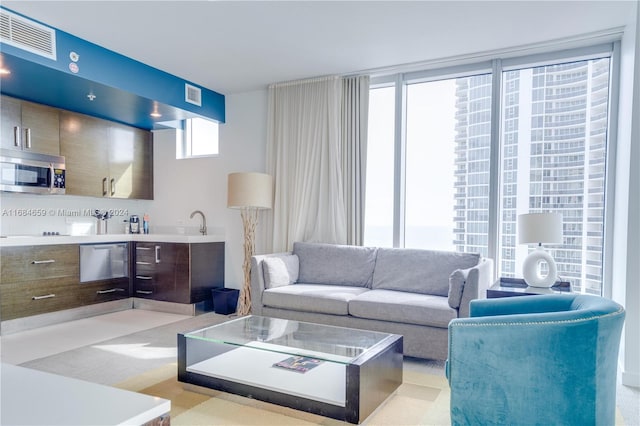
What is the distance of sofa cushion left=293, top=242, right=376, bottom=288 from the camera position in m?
4.13

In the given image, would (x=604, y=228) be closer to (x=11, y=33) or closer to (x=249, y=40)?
(x=249, y=40)

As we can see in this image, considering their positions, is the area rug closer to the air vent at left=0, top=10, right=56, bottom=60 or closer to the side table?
the side table

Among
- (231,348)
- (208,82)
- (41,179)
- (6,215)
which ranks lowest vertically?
(231,348)

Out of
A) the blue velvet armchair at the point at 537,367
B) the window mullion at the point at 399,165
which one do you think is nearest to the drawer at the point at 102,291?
the window mullion at the point at 399,165

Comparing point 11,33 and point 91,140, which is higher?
point 11,33

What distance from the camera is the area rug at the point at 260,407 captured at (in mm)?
2266

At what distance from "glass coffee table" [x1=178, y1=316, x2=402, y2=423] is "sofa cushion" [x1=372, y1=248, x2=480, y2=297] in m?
1.17

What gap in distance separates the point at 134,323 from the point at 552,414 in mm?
3939

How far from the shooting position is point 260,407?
2418 mm

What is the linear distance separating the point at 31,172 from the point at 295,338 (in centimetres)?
349

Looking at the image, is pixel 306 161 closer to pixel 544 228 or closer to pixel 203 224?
pixel 203 224

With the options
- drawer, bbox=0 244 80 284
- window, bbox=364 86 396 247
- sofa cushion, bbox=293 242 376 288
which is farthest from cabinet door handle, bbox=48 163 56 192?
window, bbox=364 86 396 247

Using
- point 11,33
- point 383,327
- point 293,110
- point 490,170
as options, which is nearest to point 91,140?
point 11,33

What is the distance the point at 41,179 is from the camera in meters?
4.43
